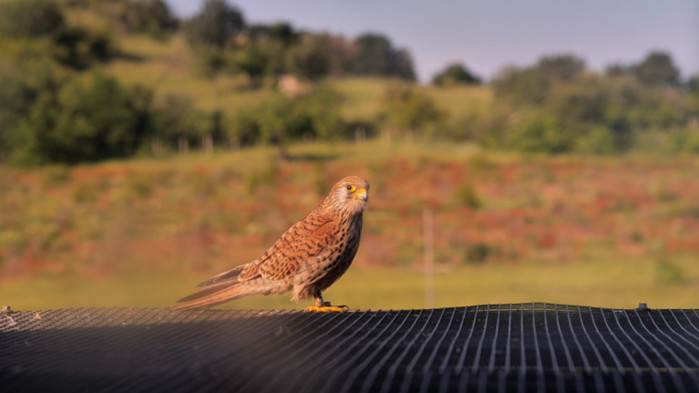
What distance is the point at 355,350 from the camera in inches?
150

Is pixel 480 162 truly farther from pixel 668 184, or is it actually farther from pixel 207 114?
pixel 207 114

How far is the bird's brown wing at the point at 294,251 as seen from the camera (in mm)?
5906

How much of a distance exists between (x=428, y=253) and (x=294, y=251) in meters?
34.3

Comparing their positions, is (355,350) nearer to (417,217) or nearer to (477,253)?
(477,253)

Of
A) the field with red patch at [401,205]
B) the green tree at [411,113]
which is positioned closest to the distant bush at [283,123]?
the field with red patch at [401,205]

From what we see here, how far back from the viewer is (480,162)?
56.4 meters

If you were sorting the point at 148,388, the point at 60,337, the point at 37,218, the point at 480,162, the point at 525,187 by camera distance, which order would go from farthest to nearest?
the point at 480,162
the point at 525,187
the point at 37,218
the point at 60,337
the point at 148,388

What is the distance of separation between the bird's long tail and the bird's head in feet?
3.07

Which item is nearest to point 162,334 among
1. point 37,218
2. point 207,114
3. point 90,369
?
point 90,369

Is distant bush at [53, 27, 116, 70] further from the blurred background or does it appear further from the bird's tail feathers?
the bird's tail feathers

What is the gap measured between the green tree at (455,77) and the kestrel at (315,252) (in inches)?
3387

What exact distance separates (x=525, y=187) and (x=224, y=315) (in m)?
49.0

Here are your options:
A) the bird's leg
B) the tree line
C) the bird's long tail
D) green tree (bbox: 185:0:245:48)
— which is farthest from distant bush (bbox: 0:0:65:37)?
the bird's leg

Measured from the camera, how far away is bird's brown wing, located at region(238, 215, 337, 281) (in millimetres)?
5906
